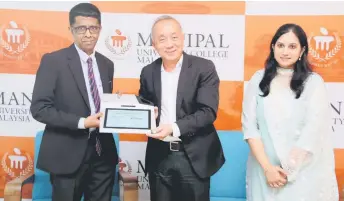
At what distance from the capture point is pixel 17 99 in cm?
324

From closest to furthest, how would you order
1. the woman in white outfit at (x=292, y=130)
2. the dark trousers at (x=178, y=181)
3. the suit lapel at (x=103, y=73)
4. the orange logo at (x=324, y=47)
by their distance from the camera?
the woman in white outfit at (x=292, y=130) < the dark trousers at (x=178, y=181) < the suit lapel at (x=103, y=73) < the orange logo at (x=324, y=47)

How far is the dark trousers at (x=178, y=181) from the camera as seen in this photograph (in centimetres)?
228

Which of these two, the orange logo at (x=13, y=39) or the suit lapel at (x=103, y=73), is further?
the orange logo at (x=13, y=39)

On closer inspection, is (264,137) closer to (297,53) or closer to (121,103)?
(297,53)

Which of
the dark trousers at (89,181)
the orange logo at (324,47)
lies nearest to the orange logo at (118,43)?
the dark trousers at (89,181)

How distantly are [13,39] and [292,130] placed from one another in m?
2.18

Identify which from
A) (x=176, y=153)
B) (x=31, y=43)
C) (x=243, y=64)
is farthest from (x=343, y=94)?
(x=31, y=43)

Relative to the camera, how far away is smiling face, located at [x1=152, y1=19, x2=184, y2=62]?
2.25 m

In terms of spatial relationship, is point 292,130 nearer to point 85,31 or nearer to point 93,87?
point 93,87

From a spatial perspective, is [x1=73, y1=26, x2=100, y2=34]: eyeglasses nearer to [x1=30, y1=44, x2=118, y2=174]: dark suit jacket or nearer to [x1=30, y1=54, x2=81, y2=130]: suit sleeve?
[x1=30, y1=44, x2=118, y2=174]: dark suit jacket

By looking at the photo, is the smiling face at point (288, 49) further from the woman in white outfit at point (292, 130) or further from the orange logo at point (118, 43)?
the orange logo at point (118, 43)

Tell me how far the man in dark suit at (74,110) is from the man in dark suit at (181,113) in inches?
13.1

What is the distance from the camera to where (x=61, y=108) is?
2.33 metres

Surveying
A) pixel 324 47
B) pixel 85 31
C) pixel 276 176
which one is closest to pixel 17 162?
pixel 85 31
